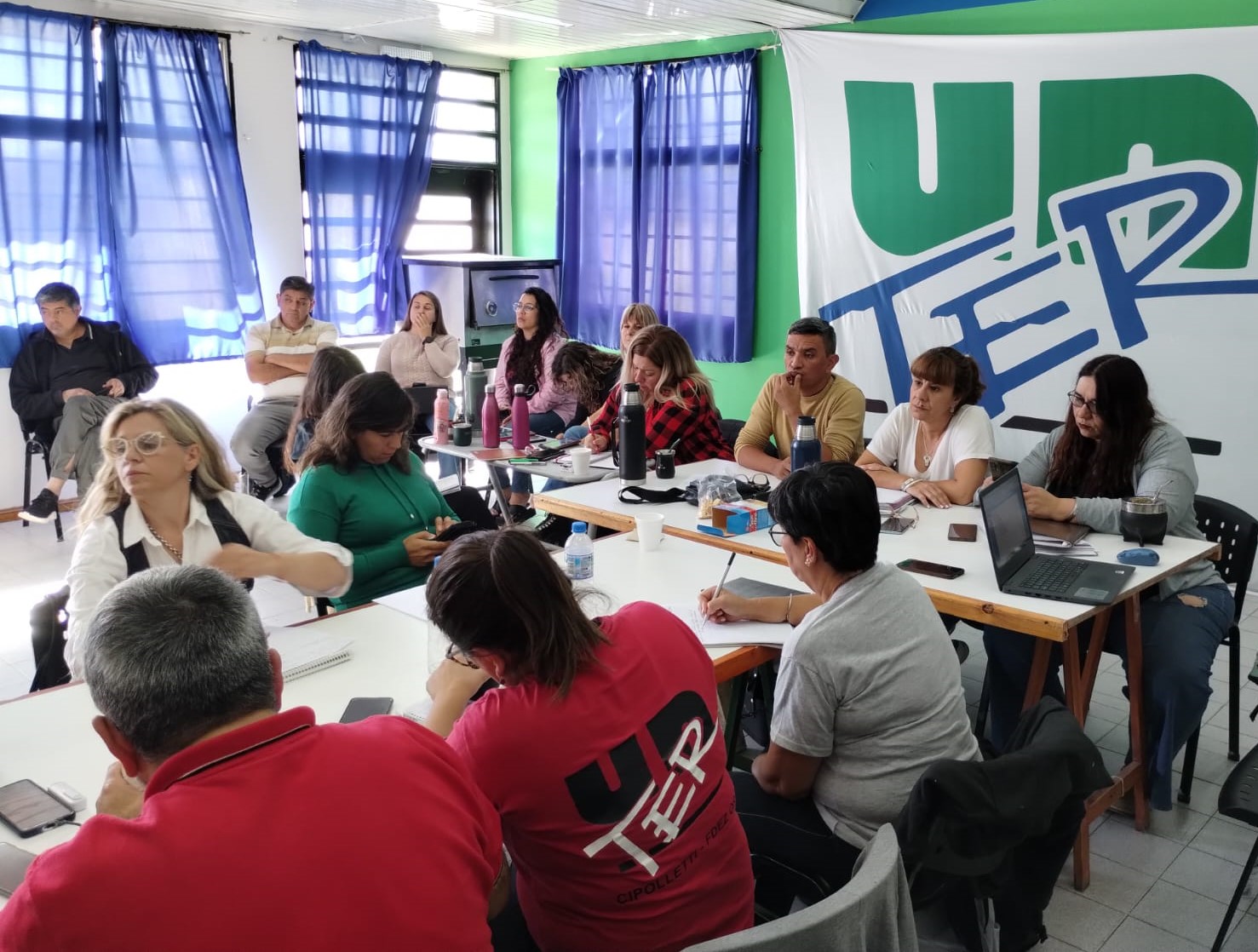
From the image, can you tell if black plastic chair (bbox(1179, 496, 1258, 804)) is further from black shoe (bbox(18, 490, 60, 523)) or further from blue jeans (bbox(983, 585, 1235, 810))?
black shoe (bbox(18, 490, 60, 523))

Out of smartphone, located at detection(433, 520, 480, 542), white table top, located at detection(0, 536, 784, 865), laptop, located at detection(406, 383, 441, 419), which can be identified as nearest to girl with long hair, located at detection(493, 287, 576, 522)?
laptop, located at detection(406, 383, 441, 419)

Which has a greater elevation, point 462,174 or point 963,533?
point 462,174

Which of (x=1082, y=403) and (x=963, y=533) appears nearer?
(x=963, y=533)

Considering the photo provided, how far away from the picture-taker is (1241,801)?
2205mm

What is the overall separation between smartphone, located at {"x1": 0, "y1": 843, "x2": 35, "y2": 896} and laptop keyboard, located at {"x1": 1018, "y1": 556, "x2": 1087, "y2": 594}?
226 cm

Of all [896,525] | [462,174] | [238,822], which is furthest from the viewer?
[462,174]

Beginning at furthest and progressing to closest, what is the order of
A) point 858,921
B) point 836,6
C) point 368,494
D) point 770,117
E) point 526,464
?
point 770,117, point 836,6, point 526,464, point 368,494, point 858,921

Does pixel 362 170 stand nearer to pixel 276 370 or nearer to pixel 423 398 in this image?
pixel 276 370

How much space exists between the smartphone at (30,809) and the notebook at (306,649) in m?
0.53

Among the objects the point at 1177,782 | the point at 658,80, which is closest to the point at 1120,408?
the point at 1177,782

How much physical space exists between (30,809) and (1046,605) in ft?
7.25

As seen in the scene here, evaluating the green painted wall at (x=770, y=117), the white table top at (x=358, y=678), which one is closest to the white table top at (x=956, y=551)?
the white table top at (x=358, y=678)

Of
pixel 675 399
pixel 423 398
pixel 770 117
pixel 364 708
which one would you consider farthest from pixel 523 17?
pixel 364 708

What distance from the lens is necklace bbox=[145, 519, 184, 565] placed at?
260 centimetres
